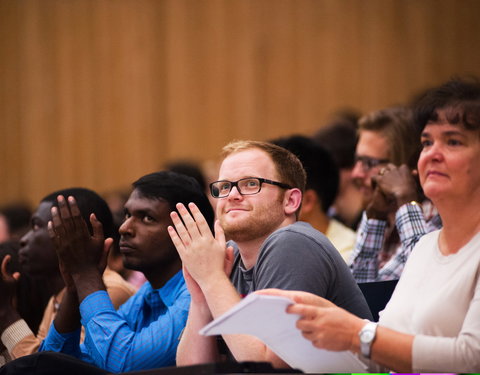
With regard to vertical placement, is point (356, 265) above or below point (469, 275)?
below

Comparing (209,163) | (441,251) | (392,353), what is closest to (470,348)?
(392,353)

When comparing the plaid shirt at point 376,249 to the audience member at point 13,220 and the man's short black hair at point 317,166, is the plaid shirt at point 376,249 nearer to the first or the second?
the man's short black hair at point 317,166

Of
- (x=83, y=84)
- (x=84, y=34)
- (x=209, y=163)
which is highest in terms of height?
(x=84, y=34)

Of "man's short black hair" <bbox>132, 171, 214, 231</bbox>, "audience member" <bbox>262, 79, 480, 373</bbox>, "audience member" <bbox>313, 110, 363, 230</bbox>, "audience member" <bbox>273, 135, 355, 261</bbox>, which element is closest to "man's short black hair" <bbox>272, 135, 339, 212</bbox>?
"audience member" <bbox>273, 135, 355, 261</bbox>

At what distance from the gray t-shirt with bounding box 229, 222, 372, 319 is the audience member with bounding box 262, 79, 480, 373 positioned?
22 cm

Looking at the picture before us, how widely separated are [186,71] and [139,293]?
498cm

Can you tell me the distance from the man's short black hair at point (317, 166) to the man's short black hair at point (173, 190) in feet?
2.61

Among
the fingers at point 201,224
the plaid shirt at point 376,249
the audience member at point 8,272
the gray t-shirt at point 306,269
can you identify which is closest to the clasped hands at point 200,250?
the fingers at point 201,224

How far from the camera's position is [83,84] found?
7.67 meters

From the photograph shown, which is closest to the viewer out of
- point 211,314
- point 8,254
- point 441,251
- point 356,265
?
point 441,251

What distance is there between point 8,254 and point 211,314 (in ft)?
4.94

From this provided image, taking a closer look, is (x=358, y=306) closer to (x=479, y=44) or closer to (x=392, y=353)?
(x=392, y=353)

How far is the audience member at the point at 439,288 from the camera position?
1536 millimetres

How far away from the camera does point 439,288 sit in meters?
1.63
